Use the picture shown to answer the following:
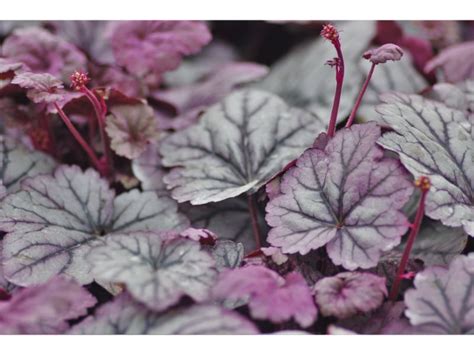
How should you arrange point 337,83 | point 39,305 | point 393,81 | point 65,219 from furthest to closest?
1. point 393,81
2. point 65,219
3. point 337,83
4. point 39,305

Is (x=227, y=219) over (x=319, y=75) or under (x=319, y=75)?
under

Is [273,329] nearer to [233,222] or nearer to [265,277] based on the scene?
[265,277]

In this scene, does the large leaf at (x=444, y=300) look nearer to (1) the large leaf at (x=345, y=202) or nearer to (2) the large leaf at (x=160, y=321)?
(1) the large leaf at (x=345, y=202)

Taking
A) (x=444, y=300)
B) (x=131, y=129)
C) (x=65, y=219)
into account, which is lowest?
(x=444, y=300)

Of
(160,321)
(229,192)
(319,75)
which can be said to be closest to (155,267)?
(160,321)

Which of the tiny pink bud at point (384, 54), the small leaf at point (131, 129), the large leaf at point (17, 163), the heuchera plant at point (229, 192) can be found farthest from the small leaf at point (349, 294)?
→ the large leaf at point (17, 163)

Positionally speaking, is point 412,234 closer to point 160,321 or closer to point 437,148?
point 437,148

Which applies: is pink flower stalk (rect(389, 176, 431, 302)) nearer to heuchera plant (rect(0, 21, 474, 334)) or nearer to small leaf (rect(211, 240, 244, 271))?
heuchera plant (rect(0, 21, 474, 334))
